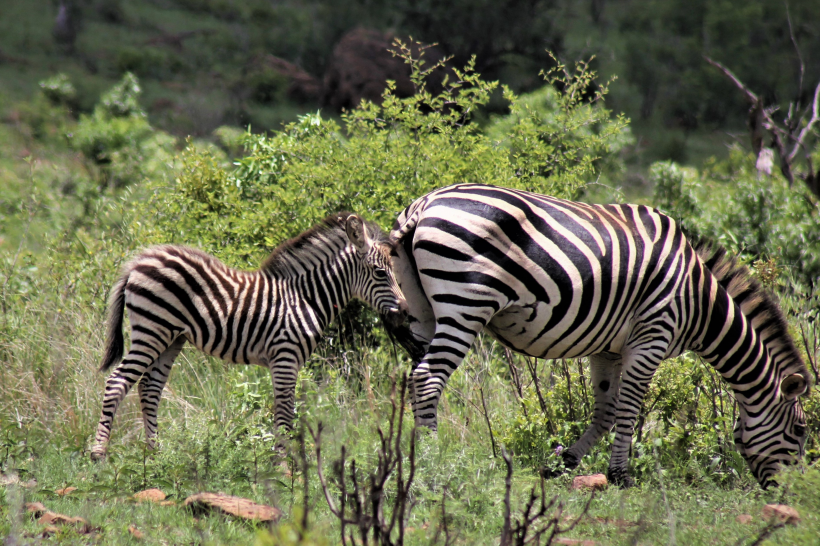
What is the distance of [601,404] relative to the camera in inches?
227

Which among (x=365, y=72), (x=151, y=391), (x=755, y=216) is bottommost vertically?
(x=151, y=391)

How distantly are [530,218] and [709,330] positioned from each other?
158 cm

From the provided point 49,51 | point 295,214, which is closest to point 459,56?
point 49,51

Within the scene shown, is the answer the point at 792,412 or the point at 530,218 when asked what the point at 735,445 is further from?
the point at 530,218

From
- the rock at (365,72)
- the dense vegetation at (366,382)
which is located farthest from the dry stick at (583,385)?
the rock at (365,72)

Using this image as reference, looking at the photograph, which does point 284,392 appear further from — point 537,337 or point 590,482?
point 590,482

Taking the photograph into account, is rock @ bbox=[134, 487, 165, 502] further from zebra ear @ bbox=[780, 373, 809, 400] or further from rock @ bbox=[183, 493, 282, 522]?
zebra ear @ bbox=[780, 373, 809, 400]

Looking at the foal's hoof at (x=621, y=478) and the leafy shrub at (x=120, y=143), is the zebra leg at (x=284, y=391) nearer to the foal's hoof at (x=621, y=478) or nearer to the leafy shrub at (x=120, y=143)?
the foal's hoof at (x=621, y=478)

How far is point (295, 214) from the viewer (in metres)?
7.57

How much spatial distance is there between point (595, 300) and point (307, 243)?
7.85 feet

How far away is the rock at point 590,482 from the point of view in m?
5.11

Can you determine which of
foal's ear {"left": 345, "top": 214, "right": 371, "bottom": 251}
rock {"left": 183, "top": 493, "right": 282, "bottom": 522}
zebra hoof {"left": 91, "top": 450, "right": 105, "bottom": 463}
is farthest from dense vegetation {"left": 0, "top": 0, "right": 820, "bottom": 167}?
rock {"left": 183, "top": 493, "right": 282, "bottom": 522}

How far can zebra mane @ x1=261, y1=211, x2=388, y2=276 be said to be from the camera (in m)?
5.98

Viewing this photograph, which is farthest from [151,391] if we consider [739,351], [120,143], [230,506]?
[120,143]
